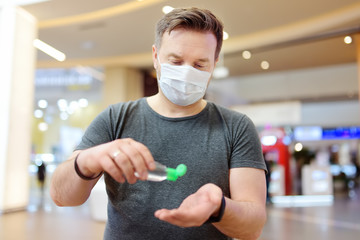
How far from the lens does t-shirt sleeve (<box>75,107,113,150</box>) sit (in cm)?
97

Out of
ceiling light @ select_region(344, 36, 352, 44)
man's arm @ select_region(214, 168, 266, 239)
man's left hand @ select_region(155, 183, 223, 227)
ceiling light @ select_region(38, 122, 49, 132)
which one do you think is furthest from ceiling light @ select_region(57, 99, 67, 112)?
man's left hand @ select_region(155, 183, 223, 227)

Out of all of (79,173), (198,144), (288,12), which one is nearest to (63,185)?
(79,173)

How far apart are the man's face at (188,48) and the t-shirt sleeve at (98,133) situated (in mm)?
242

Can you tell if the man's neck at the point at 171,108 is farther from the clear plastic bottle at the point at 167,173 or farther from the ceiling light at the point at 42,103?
the ceiling light at the point at 42,103

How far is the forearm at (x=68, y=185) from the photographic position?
88 cm

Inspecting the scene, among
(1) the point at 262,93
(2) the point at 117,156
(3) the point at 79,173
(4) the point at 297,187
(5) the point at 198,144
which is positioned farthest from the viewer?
(4) the point at 297,187

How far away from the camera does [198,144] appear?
0.99m

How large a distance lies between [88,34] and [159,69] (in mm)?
7157

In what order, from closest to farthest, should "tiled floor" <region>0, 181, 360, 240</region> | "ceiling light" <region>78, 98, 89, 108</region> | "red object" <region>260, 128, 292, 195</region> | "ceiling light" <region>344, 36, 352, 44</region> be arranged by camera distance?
"tiled floor" <region>0, 181, 360, 240</region> → "ceiling light" <region>344, 36, 352, 44</region> → "red object" <region>260, 128, 292, 195</region> → "ceiling light" <region>78, 98, 89, 108</region>

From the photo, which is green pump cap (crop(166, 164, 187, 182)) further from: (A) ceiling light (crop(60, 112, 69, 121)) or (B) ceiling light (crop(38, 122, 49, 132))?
(A) ceiling light (crop(60, 112, 69, 121))

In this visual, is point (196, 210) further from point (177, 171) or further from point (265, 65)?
point (265, 65)

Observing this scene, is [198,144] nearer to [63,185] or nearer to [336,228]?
[63,185]

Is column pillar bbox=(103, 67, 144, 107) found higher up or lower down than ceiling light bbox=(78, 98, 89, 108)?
higher up

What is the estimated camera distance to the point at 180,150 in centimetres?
99
